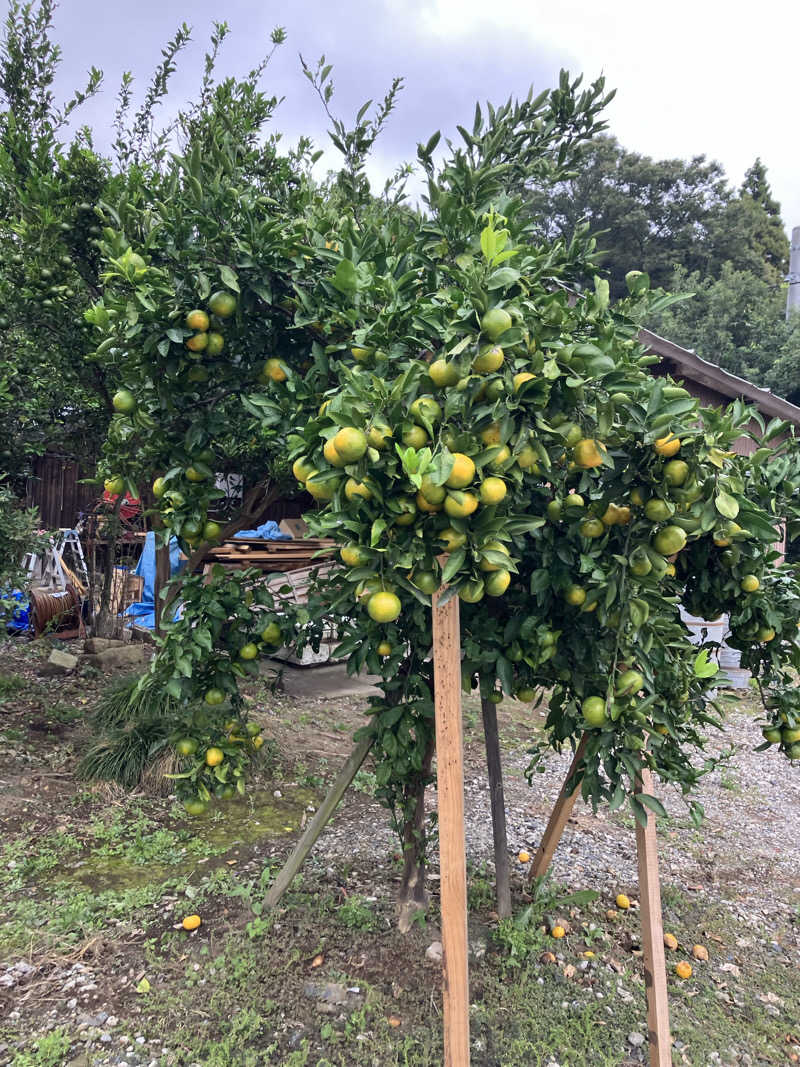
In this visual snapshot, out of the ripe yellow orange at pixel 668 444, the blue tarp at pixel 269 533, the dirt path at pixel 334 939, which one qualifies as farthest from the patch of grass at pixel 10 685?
the ripe yellow orange at pixel 668 444

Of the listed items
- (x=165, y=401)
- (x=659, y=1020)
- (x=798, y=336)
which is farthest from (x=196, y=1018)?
(x=798, y=336)

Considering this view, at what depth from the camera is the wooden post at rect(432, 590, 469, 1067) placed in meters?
1.58

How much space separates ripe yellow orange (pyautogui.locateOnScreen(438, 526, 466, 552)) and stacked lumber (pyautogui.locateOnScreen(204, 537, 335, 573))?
547 centimetres

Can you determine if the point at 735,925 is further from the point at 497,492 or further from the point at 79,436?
the point at 79,436

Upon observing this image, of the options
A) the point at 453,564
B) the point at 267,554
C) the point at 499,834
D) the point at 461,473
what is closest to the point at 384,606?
the point at 453,564

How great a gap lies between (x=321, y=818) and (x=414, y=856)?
1.25 ft

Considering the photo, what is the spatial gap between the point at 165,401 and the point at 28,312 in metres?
2.30

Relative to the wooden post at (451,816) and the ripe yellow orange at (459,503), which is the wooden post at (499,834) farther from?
the ripe yellow orange at (459,503)

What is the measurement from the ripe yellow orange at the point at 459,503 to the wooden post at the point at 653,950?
3.62 ft

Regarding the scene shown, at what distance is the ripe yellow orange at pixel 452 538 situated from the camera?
129cm

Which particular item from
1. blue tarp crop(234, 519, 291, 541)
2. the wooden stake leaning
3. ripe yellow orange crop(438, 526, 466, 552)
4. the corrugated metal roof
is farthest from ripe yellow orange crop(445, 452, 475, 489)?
blue tarp crop(234, 519, 291, 541)

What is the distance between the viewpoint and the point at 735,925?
288 cm

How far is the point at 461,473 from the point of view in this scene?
121 centimetres

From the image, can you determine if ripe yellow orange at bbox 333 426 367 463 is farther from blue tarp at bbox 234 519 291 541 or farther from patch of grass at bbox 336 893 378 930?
blue tarp at bbox 234 519 291 541
